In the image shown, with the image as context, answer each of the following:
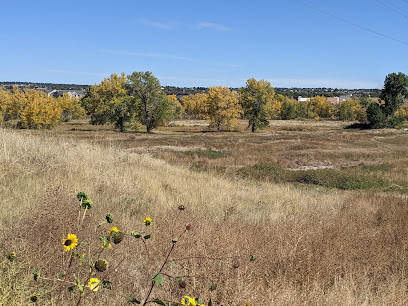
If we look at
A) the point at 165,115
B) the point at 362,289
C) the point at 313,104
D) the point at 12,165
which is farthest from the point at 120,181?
the point at 313,104

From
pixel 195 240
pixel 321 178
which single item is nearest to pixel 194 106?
pixel 321 178

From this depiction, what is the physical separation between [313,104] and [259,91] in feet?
218

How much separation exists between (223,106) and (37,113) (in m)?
31.9

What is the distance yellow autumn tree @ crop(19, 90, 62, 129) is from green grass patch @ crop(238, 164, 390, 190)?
48.1 metres

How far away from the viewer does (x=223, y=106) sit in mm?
69938

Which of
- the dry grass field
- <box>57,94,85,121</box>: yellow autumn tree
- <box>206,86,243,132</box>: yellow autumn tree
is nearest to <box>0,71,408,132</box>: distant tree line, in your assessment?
<box>206,86,243,132</box>: yellow autumn tree

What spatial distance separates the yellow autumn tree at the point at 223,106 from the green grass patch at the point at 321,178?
1925 inches

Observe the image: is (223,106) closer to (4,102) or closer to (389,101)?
(389,101)

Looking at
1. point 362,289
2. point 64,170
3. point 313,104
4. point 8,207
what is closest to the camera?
point 362,289

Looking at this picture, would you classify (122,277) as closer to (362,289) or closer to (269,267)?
(269,267)

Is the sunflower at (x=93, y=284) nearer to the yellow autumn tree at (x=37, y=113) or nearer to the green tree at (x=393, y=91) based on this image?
the yellow autumn tree at (x=37, y=113)

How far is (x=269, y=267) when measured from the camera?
3900 millimetres

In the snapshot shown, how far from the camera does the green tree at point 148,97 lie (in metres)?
61.5

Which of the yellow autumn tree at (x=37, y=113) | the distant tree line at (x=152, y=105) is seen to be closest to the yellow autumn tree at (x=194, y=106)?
the distant tree line at (x=152, y=105)
